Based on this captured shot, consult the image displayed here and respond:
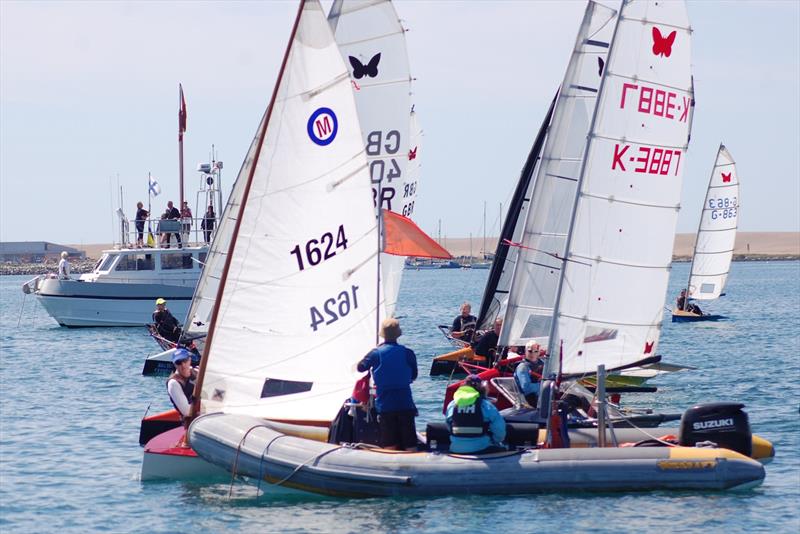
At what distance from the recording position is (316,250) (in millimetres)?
14602

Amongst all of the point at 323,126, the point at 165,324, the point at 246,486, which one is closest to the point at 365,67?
the point at 323,126

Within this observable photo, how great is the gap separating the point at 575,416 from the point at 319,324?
361 cm

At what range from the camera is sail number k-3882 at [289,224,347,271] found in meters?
14.6

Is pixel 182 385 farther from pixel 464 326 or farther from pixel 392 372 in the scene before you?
pixel 464 326

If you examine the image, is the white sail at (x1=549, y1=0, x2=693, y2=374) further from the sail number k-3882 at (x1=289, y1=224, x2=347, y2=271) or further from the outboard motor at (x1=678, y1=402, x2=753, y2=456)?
the sail number k-3882 at (x1=289, y1=224, x2=347, y2=271)

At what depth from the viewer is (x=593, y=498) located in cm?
1346

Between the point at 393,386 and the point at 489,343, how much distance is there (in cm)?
1062

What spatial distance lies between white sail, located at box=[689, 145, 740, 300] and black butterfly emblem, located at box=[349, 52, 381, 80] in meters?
30.0

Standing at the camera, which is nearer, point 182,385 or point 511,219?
point 182,385

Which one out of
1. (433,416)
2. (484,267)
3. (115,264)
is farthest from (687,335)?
(484,267)

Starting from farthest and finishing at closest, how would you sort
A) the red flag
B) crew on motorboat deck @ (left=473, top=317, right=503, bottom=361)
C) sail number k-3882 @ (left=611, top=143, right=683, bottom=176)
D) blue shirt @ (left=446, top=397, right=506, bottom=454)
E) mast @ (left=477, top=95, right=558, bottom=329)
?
the red flag < mast @ (left=477, top=95, right=558, bottom=329) < crew on motorboat deck @ (left=473, top=317, right=503, bottom=361) < sail number k-3882 @ (left=611, top=143, right=683, bottom=176) < blue shirt @ (left=446, top=397, right=506, bottom=454)

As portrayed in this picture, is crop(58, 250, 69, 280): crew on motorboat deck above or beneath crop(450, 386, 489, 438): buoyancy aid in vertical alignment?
above

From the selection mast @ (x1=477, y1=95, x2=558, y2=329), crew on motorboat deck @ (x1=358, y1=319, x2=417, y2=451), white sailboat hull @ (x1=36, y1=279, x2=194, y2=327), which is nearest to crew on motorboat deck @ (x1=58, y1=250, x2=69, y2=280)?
white sailboat hull @ (x1=36, y1=279, x2=194, y2=327)

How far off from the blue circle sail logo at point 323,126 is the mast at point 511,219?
11216 millimetres
